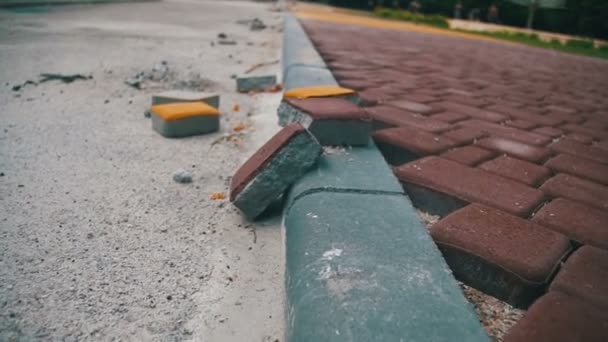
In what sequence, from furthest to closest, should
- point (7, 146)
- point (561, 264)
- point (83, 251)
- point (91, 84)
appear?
point (91, 84)
point (7, 146)
point (83, 251)
point (561, 264)

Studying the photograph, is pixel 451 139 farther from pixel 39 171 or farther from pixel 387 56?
pixel 387 56

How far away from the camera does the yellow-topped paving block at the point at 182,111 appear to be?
6.57ft

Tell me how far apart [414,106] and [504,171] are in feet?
2.87

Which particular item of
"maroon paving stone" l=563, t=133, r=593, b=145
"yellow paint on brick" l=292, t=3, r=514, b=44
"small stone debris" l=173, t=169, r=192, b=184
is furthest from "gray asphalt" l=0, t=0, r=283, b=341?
"yellow paint on brick" l=292, t=3, r=514, b=44

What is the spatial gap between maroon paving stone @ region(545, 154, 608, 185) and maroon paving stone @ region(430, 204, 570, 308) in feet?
2.17

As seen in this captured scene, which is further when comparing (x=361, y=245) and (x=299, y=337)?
(x=361, y=245)

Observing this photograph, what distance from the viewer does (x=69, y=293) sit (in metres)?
0.98

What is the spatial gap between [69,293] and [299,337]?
22.4 inches

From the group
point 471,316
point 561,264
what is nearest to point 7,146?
point 471,316

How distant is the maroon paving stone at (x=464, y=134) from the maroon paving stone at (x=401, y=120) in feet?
0.17

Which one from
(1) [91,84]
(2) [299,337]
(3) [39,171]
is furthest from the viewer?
(1) [91,84]

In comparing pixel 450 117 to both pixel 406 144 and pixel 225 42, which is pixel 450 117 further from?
pixel 225 42

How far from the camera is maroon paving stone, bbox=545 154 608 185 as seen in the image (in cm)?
165

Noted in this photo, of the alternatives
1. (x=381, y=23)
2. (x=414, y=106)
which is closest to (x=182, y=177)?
(x=414, y=106)
